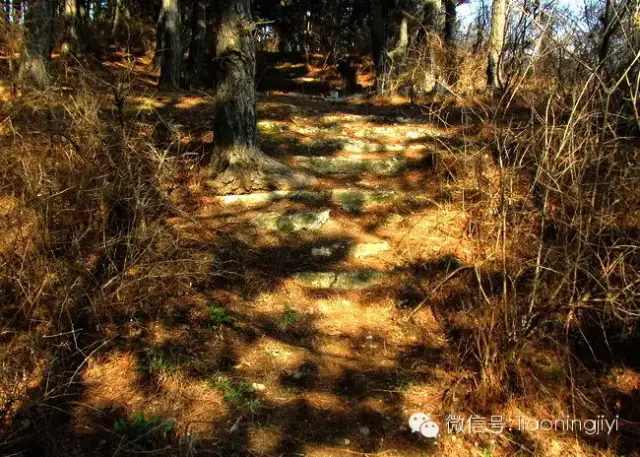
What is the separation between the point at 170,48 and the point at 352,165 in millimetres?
6046

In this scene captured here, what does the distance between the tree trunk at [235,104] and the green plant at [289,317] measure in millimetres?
1900

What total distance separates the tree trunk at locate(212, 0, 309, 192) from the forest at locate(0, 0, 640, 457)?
1.0 inches

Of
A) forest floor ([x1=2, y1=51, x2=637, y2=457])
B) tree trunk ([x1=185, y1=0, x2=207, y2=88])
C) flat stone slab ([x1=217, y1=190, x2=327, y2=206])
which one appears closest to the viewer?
forest floor ([x1=2, y1=51, x2=637, y2=457])

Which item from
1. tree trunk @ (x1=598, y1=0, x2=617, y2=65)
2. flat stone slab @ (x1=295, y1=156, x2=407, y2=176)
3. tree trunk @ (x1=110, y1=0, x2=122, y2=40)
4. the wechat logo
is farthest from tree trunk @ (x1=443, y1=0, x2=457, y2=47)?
tree trunk @ (x1=110, y1=0, x2=122, y2=40)

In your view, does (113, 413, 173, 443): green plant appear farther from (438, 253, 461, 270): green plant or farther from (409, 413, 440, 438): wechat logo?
(438, 253, 461, 270): green plant

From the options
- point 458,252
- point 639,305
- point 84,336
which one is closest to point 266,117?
point 458,252

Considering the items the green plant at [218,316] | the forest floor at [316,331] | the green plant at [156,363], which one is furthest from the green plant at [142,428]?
the green plant at [218,316]

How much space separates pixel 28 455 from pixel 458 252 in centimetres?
382

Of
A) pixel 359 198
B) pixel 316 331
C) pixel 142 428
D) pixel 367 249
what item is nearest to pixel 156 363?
pixel 142 428

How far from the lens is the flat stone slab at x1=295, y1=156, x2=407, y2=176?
6.71 metres

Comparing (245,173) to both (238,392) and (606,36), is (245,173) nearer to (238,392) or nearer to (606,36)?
(238,392)

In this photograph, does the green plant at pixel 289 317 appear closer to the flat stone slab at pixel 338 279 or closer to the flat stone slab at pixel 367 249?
the flat stone slab at pixel 338 279

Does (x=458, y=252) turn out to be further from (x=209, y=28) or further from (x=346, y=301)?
(x=209, y=28)

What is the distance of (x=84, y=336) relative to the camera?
351cm
